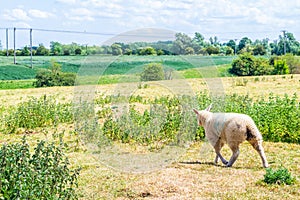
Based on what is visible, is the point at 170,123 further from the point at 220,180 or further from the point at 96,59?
the point at 220,180

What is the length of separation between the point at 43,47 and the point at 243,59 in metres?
30.5

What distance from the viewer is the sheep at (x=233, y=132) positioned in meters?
8.63

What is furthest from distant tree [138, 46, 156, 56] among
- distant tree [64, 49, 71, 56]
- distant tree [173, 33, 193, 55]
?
distant tree [64, 49, 71, 56]

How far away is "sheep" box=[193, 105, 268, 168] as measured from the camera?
863 centimetres

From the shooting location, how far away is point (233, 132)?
8.64 meters

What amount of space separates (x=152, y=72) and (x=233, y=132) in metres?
4.11

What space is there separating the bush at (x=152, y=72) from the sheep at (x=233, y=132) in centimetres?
300

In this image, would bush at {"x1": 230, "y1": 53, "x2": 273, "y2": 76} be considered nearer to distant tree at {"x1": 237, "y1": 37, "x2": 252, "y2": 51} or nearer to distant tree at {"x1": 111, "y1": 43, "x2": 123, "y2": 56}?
distant tree at {"x1": 111, "y1": 43, "x2": 123, "y2": 56}

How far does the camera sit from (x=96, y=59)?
32.8 ft

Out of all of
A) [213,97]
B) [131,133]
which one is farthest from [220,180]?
[213,97]

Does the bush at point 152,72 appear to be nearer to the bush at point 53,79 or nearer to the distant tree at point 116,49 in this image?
the distant tree at point 116,49

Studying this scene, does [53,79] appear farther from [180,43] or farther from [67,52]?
[67,52]

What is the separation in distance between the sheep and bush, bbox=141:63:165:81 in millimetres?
2995

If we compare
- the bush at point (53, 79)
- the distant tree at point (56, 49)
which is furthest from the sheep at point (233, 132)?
the distant tree at point (56, 49)
